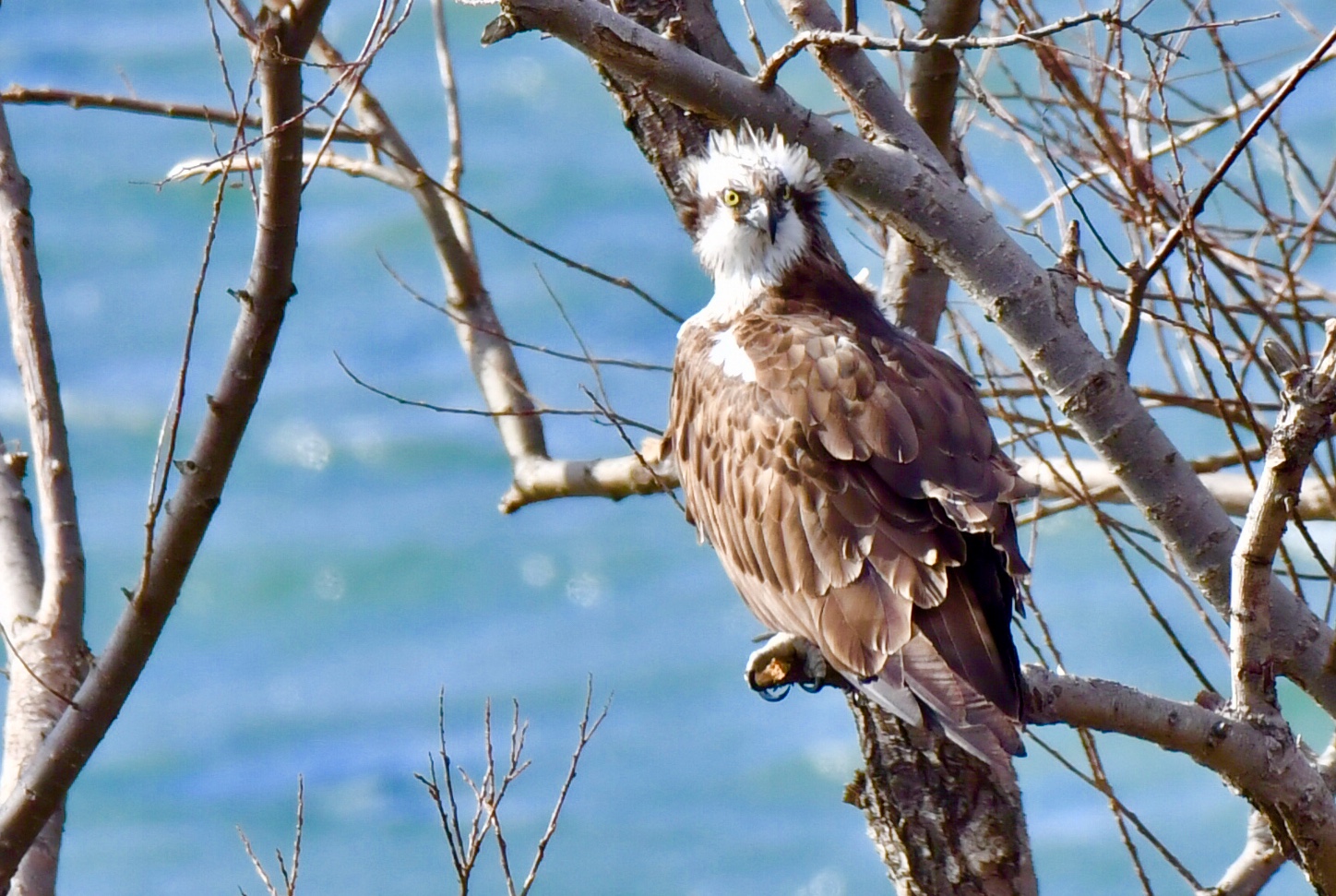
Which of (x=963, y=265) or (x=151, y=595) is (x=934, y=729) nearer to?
(x=963, y=265)

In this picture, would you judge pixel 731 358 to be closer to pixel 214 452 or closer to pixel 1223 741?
pixel 214 452

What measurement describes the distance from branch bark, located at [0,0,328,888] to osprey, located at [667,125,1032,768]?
966mm

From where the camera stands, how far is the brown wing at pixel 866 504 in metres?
2.61

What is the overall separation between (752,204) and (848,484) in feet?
2.84

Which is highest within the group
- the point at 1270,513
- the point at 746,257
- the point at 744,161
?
the point at 744,161

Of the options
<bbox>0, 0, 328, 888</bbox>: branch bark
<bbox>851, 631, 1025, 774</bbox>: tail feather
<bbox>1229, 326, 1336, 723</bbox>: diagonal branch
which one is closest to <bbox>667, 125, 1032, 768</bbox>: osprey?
<bbox>851, 631, 1025, 774</bbox>: tail feather

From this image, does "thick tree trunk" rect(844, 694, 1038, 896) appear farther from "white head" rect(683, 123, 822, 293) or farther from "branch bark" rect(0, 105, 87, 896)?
"branch bark" rect(0, 105, 87, 896)

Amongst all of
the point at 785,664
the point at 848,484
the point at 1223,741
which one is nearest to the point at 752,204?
the point at 848,484

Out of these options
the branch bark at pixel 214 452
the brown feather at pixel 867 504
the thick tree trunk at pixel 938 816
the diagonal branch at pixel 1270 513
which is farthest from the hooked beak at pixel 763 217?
the diagonal branch at pixel 1270 513

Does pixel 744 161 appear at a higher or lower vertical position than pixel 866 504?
higher

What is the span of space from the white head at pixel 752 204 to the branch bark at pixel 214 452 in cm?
120

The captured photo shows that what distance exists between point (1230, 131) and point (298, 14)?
623 cm

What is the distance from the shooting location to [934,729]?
8.54 feet

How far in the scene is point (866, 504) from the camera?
281 centimetres
